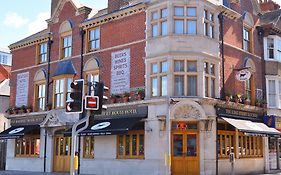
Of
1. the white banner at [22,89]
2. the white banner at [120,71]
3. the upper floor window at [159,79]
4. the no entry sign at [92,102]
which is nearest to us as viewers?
the no entry sign at [92,102]

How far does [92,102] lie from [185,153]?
11109 mm

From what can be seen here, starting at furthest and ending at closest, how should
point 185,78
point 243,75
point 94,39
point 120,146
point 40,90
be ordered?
point 40,90
point 94,39
point 243,75
point 120,146
point 185,78

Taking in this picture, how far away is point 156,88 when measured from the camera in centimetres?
2314

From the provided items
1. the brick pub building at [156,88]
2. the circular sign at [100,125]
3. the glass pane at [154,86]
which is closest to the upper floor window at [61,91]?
the brick pub building at [156,88]

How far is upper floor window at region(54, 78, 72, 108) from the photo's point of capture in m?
28.3

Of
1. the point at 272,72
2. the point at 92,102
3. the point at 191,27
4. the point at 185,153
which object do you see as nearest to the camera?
the point at 92,102

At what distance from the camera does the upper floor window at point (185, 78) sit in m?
22.7

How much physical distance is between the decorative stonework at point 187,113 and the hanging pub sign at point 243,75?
420cm

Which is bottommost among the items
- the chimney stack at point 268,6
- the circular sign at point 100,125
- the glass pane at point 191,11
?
the circular sign at point 100,125

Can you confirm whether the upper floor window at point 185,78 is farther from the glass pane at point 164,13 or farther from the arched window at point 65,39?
the arched window at point 65,39

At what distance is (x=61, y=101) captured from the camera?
94.0 feet

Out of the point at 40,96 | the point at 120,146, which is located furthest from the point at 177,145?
the point at 40,96

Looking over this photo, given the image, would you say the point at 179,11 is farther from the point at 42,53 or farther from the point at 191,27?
the point at 42,53

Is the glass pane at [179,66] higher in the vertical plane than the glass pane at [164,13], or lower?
lower
